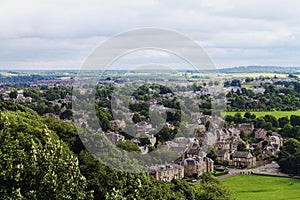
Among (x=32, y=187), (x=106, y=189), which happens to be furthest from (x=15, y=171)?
(x=106, y=189)

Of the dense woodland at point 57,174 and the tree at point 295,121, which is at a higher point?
the dense woodland at point 57,174

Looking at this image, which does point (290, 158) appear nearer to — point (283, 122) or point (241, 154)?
point (241, 154)

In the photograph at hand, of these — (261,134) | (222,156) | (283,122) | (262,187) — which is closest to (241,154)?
(222,156)

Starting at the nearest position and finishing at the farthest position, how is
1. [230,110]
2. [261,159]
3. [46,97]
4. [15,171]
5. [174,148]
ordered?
[15,171]
[174,148]
[261,159]
[230,110]
[46,97]

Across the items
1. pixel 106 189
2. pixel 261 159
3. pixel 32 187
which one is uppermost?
pixel 32 187

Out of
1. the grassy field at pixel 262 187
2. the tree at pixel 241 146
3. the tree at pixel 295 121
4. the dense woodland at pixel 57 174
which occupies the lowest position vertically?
the grassy field at pixel 262 187

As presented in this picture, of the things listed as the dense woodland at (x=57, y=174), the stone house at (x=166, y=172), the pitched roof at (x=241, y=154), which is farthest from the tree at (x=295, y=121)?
the dense woodland at (x=57, y=174)

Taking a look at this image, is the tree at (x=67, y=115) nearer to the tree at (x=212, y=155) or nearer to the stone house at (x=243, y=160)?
the tree at (x=212, y=155)

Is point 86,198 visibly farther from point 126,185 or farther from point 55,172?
point 126,185
